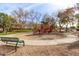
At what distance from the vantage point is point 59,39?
4.35m

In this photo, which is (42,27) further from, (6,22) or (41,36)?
(6,22)

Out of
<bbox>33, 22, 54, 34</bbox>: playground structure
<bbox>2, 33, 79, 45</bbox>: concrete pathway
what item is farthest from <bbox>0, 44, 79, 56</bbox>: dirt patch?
<bbox>33, 22, 54, 34</bbox>: playground structure

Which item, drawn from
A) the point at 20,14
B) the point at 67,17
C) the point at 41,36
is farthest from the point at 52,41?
the point at 20,14

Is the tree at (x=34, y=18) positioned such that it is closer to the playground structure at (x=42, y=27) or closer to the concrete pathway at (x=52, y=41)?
the playground structure at (x=42, y=27)

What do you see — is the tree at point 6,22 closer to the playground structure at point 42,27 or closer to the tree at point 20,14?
the tree at point 20,14

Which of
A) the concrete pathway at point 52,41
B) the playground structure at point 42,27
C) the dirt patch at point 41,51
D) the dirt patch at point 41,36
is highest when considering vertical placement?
the playground structure at point 42,27

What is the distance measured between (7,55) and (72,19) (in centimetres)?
91

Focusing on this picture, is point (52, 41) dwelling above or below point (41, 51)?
above

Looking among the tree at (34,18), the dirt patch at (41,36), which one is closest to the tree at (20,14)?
the tree at (34,18)

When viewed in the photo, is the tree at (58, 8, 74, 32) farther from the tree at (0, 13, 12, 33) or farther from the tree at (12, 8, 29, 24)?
the tree at (0, 13, 12, 33)

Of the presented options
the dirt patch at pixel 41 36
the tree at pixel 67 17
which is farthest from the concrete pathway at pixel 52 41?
the tree at pixel 67 17

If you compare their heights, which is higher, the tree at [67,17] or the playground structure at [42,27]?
the tree at [67,17]

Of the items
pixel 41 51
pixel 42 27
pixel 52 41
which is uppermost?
pixel 42 27

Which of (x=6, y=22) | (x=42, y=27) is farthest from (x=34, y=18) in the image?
(x=6, y=22)
